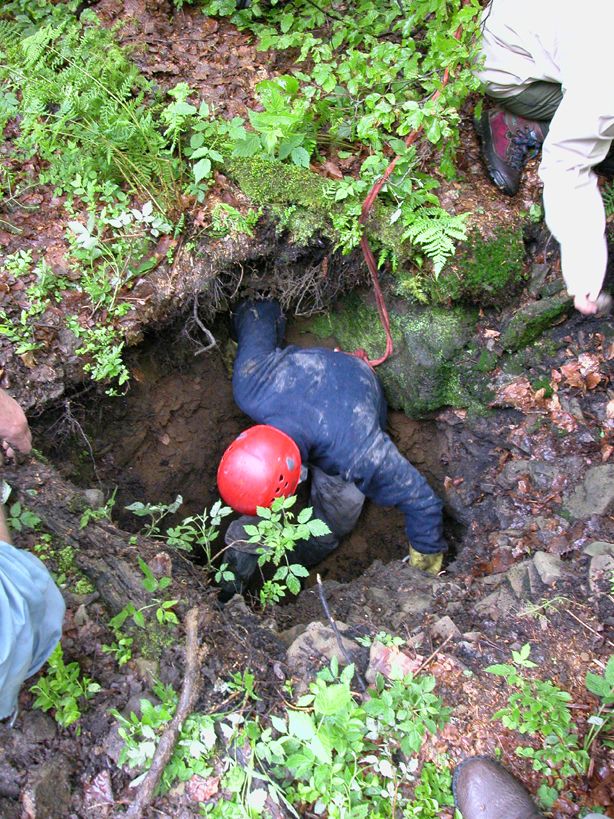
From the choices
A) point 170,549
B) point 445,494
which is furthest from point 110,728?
point 445,494

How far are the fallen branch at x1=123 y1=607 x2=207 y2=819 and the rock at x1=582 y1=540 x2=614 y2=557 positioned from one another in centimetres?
220

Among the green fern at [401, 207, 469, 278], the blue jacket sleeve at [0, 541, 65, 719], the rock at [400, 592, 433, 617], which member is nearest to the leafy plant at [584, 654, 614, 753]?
the rock at [400, 592, 433, 617]

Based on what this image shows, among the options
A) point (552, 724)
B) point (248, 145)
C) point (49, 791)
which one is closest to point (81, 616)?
point (49, 791)

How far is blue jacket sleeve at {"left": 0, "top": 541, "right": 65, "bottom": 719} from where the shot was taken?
1.80m

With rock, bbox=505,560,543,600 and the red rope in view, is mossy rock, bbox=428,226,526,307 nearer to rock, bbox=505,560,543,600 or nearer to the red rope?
the red rope

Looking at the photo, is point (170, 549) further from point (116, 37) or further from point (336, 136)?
point (116, 37)

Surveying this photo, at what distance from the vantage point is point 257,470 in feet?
12.6

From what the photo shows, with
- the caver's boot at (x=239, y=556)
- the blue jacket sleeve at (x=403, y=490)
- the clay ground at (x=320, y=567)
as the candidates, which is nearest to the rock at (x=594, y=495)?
the clay ground at (x=320, y=567)

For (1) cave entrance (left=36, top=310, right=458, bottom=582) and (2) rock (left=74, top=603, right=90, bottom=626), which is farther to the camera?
(1) cave entrance (left=36, top=310, right=458, bottom=582)

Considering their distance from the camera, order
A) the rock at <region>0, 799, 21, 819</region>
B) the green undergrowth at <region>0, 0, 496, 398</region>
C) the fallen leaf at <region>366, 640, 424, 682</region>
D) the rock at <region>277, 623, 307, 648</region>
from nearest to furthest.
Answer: the rock at <region>0, 799, 21, 819</region> → the fallen leaf at <region>366, 640, 424, 682</region> → the rock at <region>277, 623, 307, 648</region> → the green undergrowth at <region>0, 0, 496, 398</region>

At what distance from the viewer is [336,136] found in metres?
4.02

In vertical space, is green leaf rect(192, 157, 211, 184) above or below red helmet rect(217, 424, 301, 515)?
above

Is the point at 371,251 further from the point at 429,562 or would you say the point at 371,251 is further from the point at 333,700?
the point at 333,700

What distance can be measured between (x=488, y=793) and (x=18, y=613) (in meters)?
1.98
